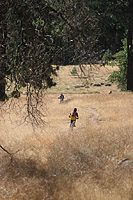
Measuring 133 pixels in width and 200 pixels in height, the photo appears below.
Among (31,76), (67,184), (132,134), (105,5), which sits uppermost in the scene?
(105,5)

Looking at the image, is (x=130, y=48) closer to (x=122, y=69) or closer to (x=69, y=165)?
(x=122, y=69)

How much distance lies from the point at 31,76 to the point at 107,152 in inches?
171

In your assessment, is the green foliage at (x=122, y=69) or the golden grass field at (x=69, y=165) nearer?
the golden grass field at (x=69, y=165)

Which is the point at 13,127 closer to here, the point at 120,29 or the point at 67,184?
the point at 67,184

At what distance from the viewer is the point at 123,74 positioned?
94.0 feet

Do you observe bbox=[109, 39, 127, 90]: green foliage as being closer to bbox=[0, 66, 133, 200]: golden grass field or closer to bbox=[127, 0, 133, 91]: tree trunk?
bbox=[127, 0, 133, 91]: tree trunk

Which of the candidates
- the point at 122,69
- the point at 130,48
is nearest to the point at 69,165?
the point at 130,48

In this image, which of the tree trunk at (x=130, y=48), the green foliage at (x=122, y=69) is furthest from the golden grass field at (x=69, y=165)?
the green foliage at (x=122, y=69)

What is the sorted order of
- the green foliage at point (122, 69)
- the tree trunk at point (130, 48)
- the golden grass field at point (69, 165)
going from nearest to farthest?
the golden grass field at point (69, 165) → the tree trunk at point (130, 48) → the green foliage at point (122, 69)

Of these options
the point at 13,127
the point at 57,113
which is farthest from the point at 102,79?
the point at 13,127

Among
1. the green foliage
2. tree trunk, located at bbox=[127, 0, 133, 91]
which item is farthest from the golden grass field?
the green foliage

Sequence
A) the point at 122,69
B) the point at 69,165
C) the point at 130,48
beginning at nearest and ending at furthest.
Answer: the point at 69,165 → the point at 130,48 → the point at 122,69

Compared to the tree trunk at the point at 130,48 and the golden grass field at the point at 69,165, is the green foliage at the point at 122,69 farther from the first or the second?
the golden grass field at the point at 69,165

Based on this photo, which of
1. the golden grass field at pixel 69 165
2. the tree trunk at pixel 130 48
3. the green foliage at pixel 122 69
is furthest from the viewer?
the green foliage at pixel 122 69
